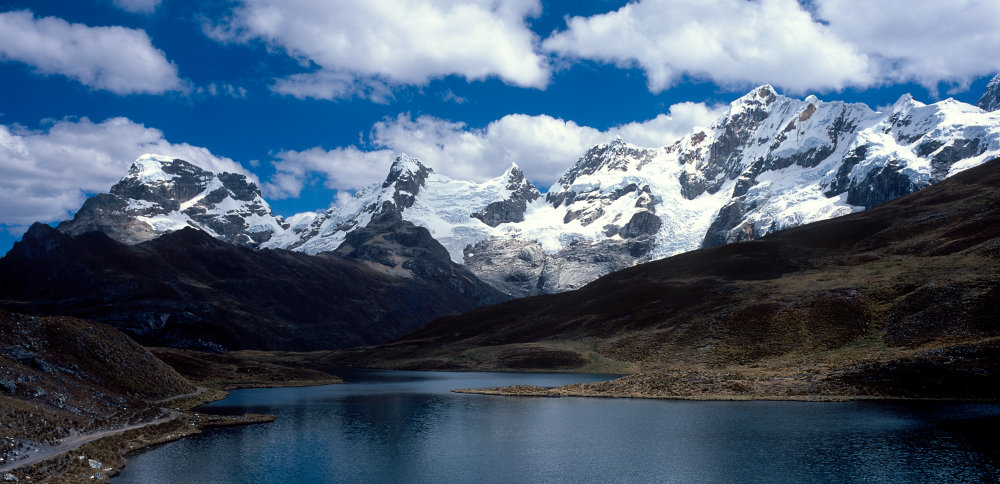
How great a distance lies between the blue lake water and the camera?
172 feet

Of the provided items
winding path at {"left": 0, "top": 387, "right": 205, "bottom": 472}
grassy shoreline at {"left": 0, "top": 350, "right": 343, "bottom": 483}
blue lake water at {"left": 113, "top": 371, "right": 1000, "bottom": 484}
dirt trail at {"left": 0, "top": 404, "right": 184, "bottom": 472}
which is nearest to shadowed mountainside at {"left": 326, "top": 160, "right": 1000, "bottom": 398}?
blue lake water at {"left": 113, "top": 371, "right": 1000, "bottom": 484}

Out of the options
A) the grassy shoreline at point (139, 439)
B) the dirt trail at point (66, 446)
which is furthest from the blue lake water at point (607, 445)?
the dirt trail at point (66, 446)

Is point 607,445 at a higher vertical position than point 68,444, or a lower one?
lower

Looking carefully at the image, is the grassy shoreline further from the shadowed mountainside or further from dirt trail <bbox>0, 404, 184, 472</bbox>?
the shadowed mountainside

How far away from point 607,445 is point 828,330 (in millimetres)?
82153

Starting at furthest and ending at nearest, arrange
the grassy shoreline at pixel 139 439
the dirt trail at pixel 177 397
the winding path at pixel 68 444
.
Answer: the dirt trail at pixel 177 397, the winding path at pixel 68 444, the grassy shoreline at pixel 139 439

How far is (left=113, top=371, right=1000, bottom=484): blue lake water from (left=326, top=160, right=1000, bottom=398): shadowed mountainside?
9.20 meters

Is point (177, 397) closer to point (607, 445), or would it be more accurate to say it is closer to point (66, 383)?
point (66, 383)

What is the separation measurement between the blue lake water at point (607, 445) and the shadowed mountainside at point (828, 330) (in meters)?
9.20

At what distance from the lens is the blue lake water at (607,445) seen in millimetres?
52312

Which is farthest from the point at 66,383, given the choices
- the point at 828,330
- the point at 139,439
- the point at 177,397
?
the point at 828,330

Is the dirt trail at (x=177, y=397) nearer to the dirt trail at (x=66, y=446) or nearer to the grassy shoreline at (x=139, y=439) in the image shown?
the grassy shoreline at (x=139, y=439)

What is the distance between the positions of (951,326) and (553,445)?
255 ft

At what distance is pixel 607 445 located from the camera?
207 ft
